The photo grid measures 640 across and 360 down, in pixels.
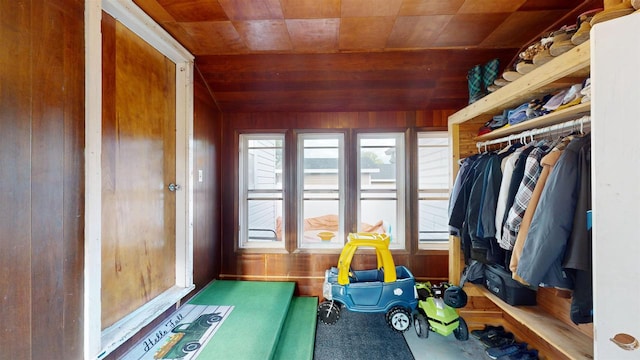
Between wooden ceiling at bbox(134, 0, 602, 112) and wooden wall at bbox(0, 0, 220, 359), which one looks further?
wooden ceiling at bbox(134, 0, 602, 112)

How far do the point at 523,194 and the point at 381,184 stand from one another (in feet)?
4.82

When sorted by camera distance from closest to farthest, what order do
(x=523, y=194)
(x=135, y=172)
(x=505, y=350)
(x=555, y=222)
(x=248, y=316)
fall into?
(x=555, y=222) < (x=523, y=194) < (x=135, y=172) < (x=505, y=350) < (x=248, y=316)

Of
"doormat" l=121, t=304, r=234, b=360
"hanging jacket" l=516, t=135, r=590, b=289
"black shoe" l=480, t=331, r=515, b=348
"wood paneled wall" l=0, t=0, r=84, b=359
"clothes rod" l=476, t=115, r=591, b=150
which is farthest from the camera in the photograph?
"black shoe" l=480, t=331, r=515, b=348

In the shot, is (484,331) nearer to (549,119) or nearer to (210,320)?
(549,119)

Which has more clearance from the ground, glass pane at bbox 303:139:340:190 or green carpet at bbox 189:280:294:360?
glass pane at bbox 303:139:340:190

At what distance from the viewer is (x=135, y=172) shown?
1509mm

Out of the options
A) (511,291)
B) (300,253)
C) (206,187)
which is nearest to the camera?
(511,291)

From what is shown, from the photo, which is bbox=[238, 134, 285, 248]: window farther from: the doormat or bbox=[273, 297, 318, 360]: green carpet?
the doormat

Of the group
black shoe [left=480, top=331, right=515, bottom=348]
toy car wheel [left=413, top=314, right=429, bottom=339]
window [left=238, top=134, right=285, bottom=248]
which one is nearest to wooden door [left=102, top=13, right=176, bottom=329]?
window [left=238, top=134, right=285, bottom=248]

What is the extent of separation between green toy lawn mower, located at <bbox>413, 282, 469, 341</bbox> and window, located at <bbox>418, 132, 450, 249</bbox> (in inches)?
28.5

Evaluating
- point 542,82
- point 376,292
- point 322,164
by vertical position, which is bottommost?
point 376,292

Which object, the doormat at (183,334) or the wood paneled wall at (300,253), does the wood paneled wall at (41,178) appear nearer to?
the doormat at (183,334)

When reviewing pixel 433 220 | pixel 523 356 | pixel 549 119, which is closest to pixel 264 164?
pixel 433 220

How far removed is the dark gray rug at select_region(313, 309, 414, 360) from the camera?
1.81 m
